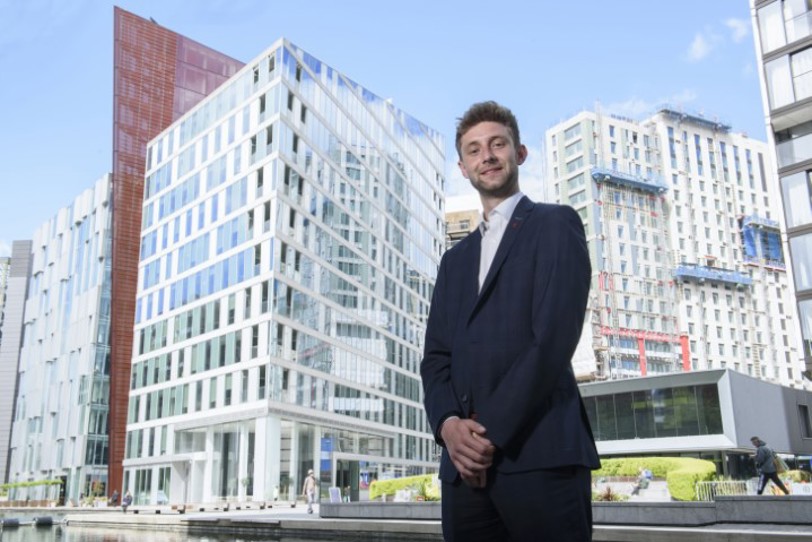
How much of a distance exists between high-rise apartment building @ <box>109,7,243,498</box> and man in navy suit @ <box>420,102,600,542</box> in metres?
69.5

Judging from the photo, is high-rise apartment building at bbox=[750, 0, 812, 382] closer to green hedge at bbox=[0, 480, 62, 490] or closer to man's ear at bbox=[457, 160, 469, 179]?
man's ear at bbox=[457, 160, 469, 179]

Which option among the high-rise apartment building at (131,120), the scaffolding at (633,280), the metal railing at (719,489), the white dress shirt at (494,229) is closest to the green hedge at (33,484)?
the high-rise apartment building at (131,120)

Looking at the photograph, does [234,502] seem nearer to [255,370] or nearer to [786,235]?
[255,370]

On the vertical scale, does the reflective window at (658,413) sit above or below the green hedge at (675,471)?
above

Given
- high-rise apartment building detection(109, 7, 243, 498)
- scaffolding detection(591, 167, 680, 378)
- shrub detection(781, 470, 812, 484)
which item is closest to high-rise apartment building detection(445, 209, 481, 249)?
scaffolding detection(591, 167, 680, 378)

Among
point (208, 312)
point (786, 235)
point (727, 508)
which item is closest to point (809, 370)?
point (786, 235)

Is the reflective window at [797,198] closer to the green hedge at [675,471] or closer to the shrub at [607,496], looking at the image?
the green hedge at [675,471]

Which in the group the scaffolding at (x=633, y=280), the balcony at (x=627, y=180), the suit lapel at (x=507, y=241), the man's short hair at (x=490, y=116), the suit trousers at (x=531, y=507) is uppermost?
the balcony at (x=627, y=180)

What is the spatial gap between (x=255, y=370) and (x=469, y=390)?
48.6 metres

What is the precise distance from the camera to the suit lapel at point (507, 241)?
8.34 ft

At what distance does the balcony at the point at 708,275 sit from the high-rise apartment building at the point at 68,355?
69.0m

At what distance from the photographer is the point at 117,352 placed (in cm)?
6731

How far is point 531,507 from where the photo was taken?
87.7 inches

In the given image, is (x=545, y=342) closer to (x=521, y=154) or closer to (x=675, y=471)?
(x=521, y=154)
